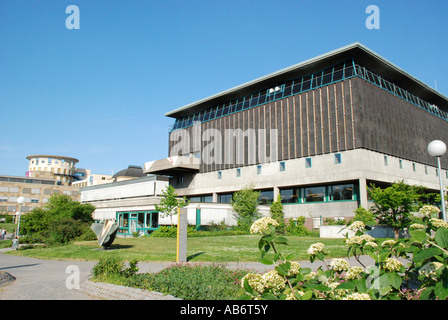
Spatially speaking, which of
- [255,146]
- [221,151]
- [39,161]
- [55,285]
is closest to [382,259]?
[55,285]

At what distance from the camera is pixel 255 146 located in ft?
139

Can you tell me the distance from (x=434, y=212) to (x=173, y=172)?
49.8 meters

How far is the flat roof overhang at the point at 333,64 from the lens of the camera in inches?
1357

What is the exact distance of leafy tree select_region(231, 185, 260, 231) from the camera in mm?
37250

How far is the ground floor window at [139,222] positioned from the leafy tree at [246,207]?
1120 cm

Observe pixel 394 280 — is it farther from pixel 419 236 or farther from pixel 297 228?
pixel 297 228

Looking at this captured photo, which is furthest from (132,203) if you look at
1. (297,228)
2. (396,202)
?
(396,202)

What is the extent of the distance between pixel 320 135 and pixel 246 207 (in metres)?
11.5

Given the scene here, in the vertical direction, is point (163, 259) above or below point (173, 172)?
below

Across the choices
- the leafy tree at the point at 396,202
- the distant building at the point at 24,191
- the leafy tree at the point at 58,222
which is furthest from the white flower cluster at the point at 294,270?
the distant building at the point at 24,191

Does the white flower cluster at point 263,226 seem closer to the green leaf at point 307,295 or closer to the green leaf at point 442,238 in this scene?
the green leaf at point 307,295

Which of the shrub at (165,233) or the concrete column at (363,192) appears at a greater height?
the concrete column at (363,192)

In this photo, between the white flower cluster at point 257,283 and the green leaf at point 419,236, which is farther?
the white flower cluster at point 257,283
